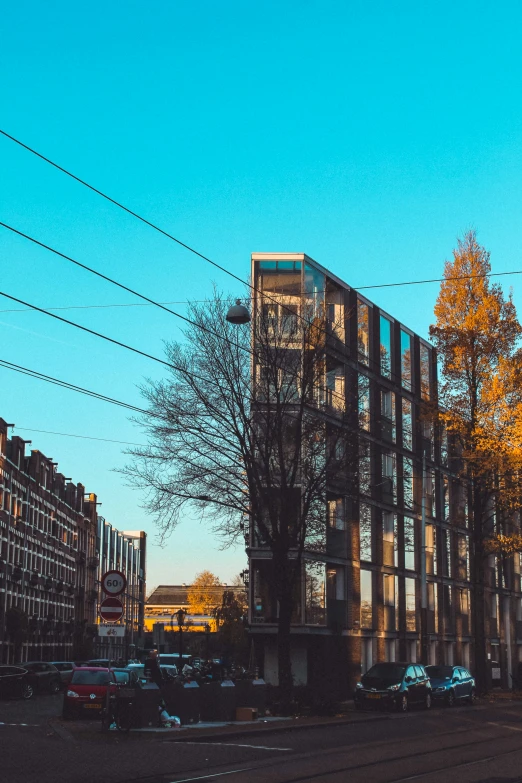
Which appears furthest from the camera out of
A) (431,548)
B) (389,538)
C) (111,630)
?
(431,548)

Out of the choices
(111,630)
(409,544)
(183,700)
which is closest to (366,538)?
(409,544)

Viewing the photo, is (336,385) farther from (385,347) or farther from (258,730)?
(258,730)

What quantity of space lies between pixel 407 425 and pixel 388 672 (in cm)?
2054

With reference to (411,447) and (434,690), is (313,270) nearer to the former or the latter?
(411,447)

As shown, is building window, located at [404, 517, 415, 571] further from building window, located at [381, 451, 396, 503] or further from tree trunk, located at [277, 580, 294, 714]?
tree trunk, located at [277, 580, 294, 714]

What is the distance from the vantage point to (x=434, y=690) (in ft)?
121

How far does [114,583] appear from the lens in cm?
2103

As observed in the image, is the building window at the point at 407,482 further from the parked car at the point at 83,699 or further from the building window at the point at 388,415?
the parked car at the point at 83,699

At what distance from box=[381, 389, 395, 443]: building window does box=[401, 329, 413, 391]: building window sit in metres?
1.63

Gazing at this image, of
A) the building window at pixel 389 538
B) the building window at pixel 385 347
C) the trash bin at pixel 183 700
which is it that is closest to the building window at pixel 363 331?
the building window at pixel 385 347

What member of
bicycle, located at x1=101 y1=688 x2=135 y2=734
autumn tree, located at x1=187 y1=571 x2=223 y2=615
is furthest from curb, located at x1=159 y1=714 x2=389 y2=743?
autumn tree, located at x1=187 y1=571 x2=223 y2=615

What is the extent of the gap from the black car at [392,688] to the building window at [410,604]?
47.2 feet

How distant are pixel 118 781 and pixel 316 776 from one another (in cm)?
291

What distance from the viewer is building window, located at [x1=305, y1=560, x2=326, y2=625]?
41250 mm
